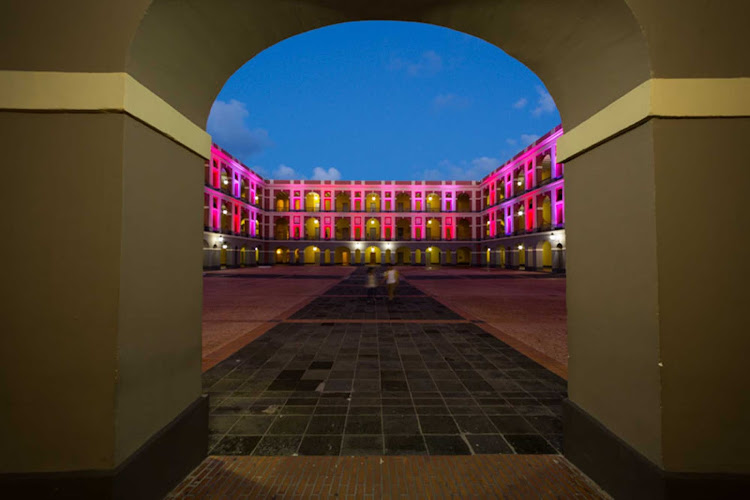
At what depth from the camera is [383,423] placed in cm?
296

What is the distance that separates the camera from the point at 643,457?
194 cm

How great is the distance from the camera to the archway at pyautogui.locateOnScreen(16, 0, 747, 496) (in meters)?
1.87

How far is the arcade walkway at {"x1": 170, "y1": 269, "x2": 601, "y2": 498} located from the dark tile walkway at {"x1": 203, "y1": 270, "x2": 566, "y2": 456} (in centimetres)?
1

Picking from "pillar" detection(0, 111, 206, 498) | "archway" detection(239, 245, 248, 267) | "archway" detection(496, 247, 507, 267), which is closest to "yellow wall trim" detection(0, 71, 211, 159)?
"pillar" detection(0, 111, 206, 498)

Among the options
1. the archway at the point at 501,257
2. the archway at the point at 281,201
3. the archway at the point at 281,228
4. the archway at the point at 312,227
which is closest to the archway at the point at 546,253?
the archway at the point at 501,257

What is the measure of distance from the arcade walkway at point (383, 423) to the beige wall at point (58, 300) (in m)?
0.81

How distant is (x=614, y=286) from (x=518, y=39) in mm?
2055

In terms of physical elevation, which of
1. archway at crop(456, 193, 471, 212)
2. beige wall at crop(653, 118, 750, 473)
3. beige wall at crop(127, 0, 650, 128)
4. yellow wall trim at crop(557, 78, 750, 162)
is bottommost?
beige wall at crop(653, 118, 750, 473)

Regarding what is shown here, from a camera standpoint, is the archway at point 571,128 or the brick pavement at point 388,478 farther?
the brick pavement at point 388,478

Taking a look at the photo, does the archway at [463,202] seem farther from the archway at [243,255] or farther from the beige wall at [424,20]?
the beige wall at [424,20]

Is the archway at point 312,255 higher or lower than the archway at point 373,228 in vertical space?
lower

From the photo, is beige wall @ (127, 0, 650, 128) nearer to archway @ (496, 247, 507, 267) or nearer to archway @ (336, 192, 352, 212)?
archway @ (496, 247, 507, 267)

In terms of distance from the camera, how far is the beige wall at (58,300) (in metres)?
1.85

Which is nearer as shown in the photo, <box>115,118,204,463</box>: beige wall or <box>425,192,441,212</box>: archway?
<box>115,118,204,463</box>: beige wall
